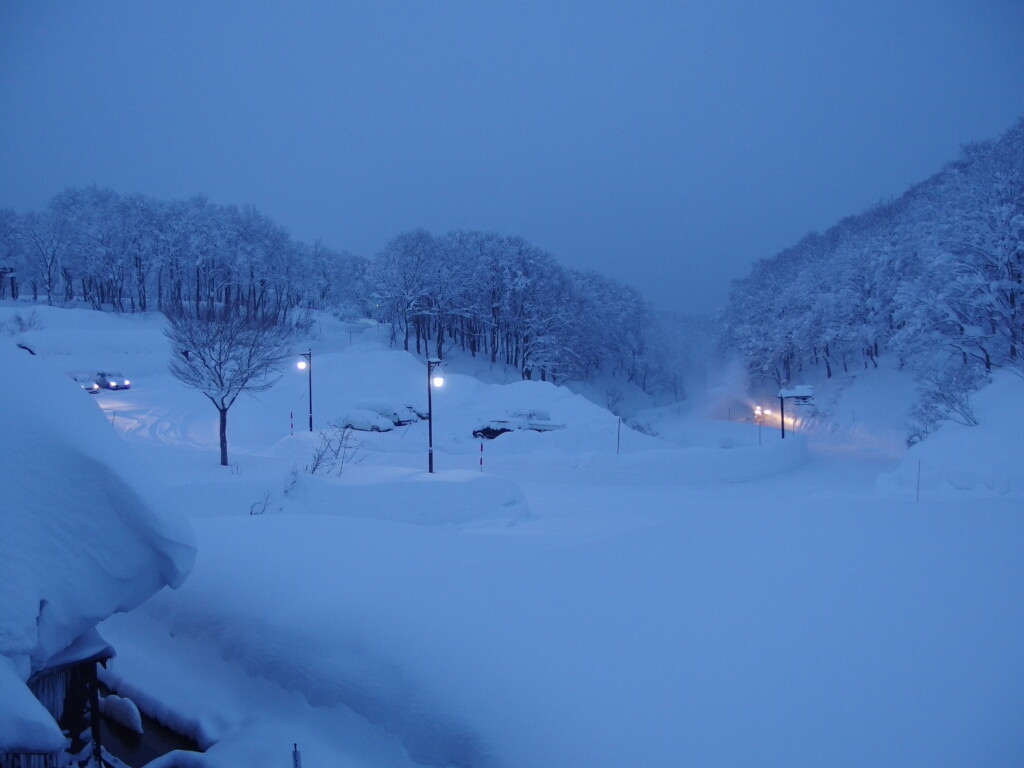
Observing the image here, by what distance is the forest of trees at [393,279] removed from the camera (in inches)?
2083

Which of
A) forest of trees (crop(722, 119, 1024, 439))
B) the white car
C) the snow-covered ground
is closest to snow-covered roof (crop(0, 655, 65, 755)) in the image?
the snow-covered ground

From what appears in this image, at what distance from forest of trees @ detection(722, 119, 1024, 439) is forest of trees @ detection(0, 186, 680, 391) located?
13757 mm

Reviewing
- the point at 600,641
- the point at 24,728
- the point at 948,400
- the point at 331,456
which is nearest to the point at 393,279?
the point at 331,456

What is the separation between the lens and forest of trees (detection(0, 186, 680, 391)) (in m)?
52.9

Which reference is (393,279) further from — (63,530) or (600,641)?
(63,530)

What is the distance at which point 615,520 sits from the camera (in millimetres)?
14547

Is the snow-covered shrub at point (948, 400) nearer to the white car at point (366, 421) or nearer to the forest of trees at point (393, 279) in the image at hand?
the white car at point (366, 421)

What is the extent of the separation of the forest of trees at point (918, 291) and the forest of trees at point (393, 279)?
13.8 m

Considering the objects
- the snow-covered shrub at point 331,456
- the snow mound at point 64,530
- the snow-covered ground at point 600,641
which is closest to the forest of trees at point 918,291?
the snow-covered ground at point 600,641

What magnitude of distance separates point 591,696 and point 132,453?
3.73 metres

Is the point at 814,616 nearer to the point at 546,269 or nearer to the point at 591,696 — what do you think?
the point at 591,696

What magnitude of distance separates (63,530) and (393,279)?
5003cm

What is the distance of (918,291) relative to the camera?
29.9 meters

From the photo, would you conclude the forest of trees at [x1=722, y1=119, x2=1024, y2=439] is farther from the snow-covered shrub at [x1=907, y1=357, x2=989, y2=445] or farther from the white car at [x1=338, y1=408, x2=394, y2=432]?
the white car at [x1=338, y1=408, x2=394, y2=432]
